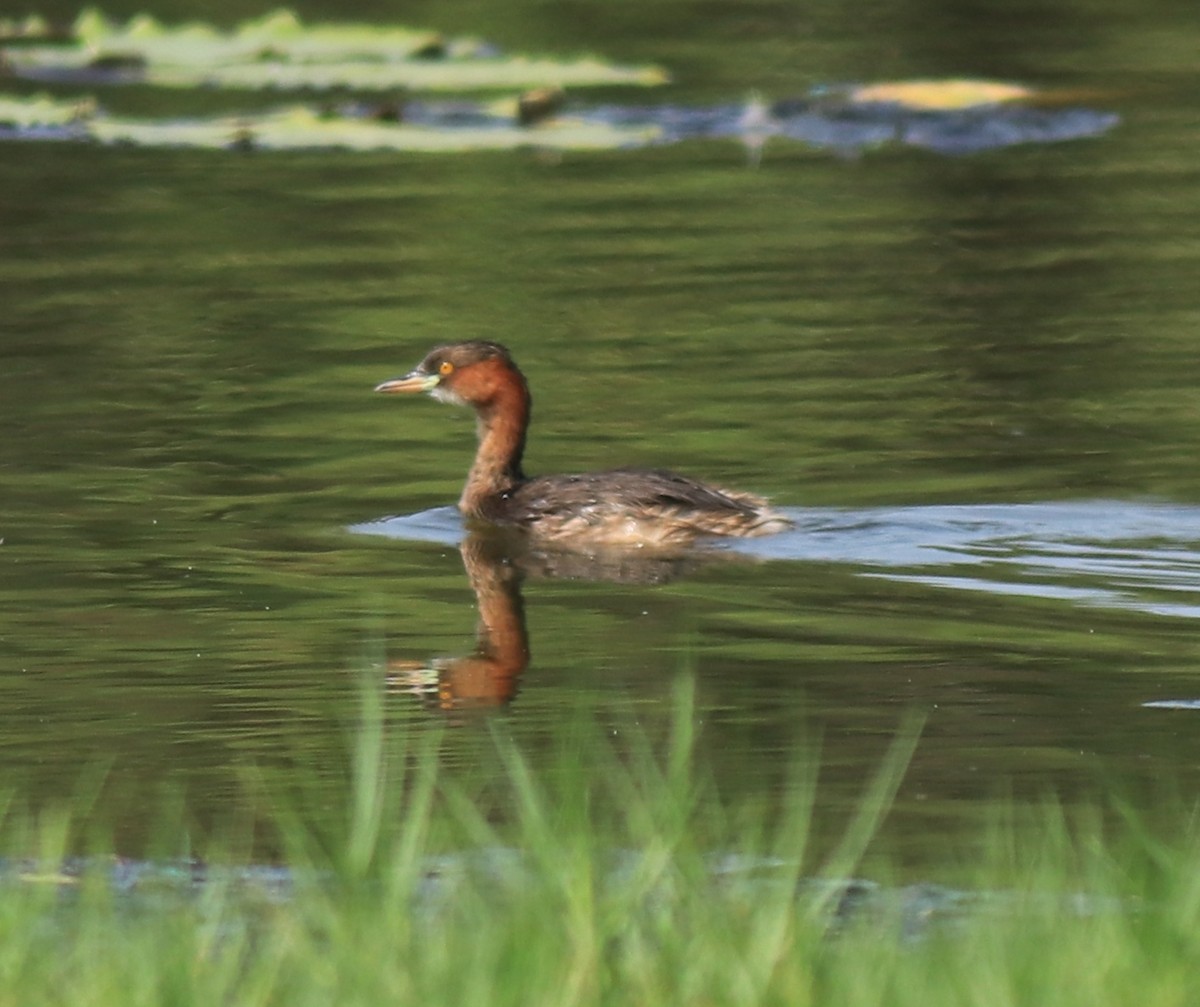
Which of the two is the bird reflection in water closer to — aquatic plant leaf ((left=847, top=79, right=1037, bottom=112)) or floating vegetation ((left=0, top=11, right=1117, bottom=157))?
floating vegetation ((left=0, top=11, right=1117, bottom=157))

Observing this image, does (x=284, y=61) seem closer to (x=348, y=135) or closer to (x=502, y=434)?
(x=348, y=135)

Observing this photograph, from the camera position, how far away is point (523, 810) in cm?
516

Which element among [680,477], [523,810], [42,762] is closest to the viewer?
[523,810]

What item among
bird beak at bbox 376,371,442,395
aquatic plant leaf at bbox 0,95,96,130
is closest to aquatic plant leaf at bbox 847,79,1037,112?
aquatic plant leaf at bbox 0,95,96,130

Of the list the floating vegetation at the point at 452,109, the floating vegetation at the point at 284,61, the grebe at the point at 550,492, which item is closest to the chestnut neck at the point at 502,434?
the grebe at the point at 550,492

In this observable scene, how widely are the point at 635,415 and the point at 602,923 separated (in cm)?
713

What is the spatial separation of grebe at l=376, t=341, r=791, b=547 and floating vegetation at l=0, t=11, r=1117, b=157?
637cm

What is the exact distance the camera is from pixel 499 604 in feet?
29.0

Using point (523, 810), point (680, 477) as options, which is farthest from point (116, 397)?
point (523, 810)

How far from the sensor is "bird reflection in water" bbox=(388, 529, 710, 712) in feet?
24.6

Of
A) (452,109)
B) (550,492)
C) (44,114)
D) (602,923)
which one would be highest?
(602,923)

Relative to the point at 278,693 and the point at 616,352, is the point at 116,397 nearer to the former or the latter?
the point at 616,352

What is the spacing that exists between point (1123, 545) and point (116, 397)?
4.82m

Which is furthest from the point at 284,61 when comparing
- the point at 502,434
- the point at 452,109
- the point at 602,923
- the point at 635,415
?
the point at 602,923
